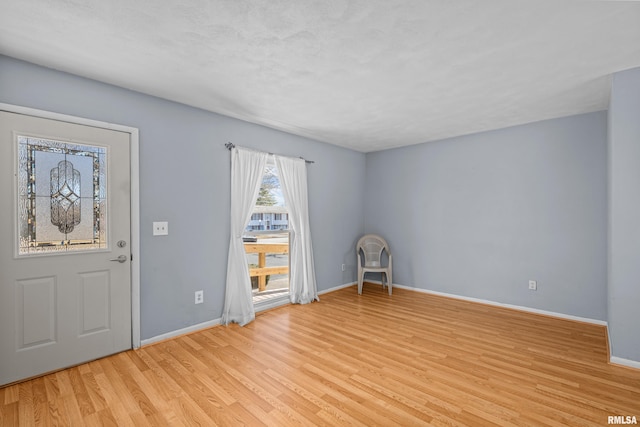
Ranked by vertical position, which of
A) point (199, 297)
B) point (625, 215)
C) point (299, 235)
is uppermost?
point (625, 215)

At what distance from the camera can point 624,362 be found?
2.55m

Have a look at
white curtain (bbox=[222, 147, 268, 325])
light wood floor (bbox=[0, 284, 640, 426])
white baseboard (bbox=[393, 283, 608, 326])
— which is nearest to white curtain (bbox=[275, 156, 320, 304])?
white curtain (bbox=[222, 147, 268, 325])

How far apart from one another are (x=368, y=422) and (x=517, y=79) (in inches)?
120

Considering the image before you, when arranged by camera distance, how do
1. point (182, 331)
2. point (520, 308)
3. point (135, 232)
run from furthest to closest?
point (520, 308) → point (182, 331) → point (135, 232)

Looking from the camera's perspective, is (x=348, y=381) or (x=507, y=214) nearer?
(x=348, y=381)

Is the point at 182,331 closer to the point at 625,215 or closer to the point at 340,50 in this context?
the point at 340,50

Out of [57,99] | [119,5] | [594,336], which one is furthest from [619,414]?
[57,99]

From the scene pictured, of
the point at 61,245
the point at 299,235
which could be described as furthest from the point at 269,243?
the point at 61,245

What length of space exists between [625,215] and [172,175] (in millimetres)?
4253

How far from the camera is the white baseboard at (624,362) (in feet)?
8.20

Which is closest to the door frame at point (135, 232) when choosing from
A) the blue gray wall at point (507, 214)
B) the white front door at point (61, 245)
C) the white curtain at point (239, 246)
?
the white front door at point (61, 245)

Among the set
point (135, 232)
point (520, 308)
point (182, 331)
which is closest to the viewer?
point (135, 232)

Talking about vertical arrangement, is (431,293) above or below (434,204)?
below

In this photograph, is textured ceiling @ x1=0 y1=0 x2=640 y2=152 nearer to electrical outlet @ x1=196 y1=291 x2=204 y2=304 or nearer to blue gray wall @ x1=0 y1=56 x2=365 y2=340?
blue gray wall @ x1=0 y1=56 x2=365 y2=340
